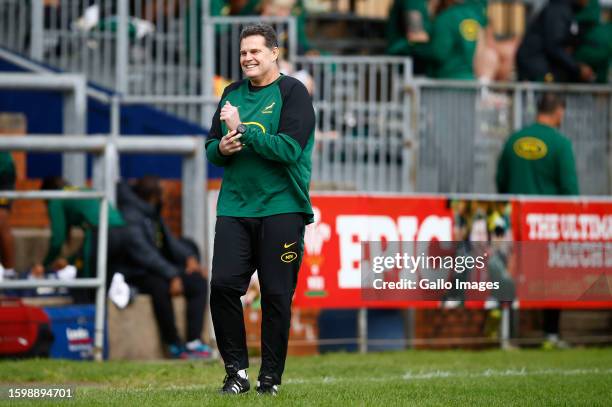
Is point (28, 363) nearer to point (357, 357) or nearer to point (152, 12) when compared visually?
point (357, 357)

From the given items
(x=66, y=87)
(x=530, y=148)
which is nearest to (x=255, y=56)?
(x=66, y=87)

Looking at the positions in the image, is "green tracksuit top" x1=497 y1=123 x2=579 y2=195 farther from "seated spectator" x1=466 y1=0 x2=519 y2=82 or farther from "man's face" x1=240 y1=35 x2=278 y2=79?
"man's face" x1=240 y1=35 x2=278 y2=79

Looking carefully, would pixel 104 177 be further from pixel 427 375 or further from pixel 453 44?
pixel 453 44

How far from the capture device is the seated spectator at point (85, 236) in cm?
1324

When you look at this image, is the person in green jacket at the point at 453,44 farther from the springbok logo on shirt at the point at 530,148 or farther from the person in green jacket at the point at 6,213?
the person in green jacket at the point at 6,213

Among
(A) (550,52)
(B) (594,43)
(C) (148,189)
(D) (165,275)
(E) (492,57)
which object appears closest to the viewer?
(D) (165,275)

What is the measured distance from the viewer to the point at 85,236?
13.3 m

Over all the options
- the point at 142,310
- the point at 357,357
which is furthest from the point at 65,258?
the point at 357,357

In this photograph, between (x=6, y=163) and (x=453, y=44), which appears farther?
(x=453, y=44)

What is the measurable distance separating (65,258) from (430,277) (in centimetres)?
468

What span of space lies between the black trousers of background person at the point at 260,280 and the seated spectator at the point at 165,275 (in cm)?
436

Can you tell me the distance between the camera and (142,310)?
1334 cm

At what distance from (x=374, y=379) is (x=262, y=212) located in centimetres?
235

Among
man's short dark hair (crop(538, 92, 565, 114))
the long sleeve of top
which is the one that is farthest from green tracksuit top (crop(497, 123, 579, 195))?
the long sleeve of top
